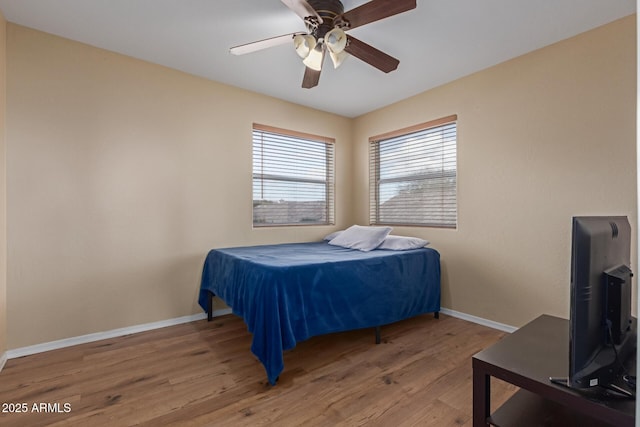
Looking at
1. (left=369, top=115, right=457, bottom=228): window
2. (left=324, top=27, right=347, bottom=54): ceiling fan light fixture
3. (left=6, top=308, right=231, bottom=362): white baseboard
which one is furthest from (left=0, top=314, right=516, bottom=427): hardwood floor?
(left=324, top=27, right=347, bottom=54): ceiling fan light fixture

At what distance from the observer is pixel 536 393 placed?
3.06 ft

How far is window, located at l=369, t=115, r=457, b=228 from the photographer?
3201 mm

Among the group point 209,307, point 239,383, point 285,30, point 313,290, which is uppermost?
point 285,30

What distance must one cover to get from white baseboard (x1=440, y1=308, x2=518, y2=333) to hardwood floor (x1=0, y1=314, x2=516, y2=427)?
172mm

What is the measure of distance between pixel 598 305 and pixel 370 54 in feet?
6.21

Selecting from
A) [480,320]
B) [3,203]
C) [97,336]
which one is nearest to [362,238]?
[480,320]

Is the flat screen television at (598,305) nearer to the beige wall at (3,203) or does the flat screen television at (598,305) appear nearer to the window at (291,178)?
the window at (291,178)

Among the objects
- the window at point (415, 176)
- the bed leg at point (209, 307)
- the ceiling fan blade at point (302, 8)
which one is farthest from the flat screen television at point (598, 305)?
the bed leg at point (209, 307)

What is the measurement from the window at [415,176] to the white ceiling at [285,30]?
2.07ft

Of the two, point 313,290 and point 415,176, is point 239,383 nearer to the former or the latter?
point 313,290

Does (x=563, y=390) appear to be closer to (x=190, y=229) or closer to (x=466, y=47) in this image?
(x=466, y=47)

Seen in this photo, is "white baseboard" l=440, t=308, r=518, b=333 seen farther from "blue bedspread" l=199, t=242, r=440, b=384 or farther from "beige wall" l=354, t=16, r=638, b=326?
"blue bedspread" l=199, t=242, r=440, b=384

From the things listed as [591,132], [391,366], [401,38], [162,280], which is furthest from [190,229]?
[591,132]

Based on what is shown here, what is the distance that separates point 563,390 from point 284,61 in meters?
2.74
